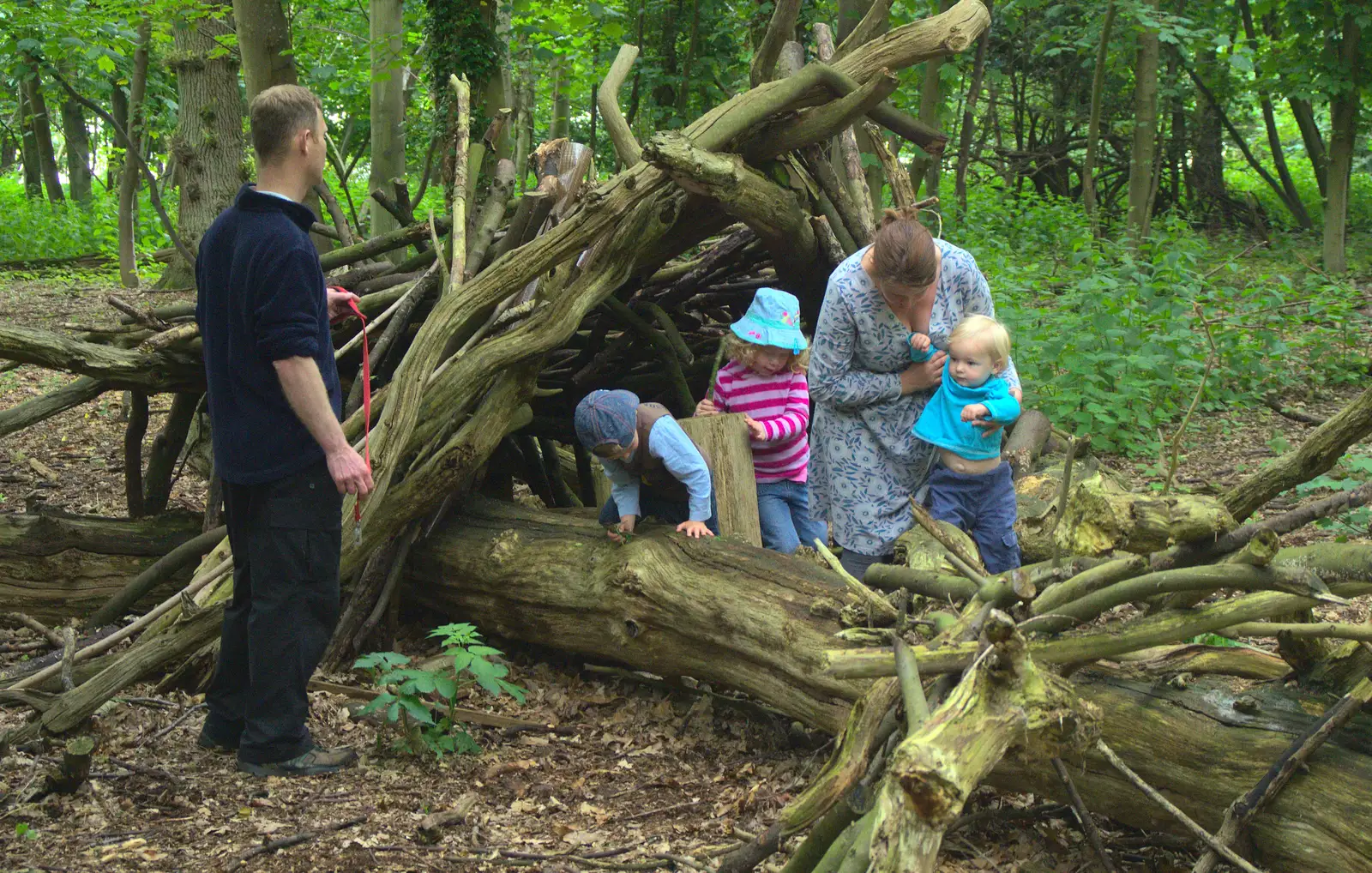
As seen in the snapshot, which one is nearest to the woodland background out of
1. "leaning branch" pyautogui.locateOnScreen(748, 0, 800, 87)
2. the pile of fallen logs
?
the pile of fallen logs

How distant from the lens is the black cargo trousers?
3.42 m

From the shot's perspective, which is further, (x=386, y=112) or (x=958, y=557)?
(x=386, y=112)

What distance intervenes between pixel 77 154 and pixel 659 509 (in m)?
22.7

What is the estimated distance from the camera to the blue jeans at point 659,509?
4418 millimetres

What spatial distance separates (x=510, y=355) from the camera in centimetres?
430

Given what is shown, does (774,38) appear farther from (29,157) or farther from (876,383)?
(29,157)

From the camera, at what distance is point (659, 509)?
4.51 m

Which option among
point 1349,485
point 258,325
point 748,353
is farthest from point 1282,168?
point 258,325

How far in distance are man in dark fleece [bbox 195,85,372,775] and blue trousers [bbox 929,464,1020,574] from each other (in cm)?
207

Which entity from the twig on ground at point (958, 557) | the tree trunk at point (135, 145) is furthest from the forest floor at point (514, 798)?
the tree trunk at point (135, 145)

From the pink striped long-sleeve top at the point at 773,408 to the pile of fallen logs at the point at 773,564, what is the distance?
67 cm

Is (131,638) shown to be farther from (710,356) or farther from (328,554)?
(710,356)

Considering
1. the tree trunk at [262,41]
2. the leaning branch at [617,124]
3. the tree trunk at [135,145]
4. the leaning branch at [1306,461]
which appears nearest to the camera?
the leaning branch at [1306,461]

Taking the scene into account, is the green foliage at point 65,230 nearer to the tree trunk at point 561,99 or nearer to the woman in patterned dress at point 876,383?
the tree trunk at point 561,99
